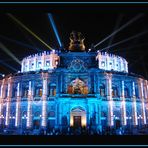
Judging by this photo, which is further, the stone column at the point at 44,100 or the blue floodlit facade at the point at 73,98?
the stone column at the point at 44,100

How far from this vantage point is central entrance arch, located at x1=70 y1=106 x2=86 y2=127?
45.4 meters

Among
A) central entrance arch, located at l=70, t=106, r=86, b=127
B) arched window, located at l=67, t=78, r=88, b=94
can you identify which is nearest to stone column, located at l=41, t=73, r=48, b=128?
arched window, located at l=67, t=78, r=88, b=94

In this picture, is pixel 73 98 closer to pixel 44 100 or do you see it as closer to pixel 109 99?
pixel 44 100

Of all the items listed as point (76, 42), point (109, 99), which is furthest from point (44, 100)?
point (76, 42)

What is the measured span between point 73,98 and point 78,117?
13.9ft

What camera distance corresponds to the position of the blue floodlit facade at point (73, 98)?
45.3 metres

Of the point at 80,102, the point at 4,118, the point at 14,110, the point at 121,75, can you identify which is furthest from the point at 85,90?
the point at 4,118

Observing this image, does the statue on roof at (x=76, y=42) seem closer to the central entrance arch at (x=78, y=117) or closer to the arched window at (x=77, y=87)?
the arched window at (x=77, y=87)

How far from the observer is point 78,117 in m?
45.9

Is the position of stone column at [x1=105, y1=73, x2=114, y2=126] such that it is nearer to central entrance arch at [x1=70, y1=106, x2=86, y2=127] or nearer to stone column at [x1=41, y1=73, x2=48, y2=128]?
central entrance arch at [x1=70, y1=106, x2=86, y2=127]

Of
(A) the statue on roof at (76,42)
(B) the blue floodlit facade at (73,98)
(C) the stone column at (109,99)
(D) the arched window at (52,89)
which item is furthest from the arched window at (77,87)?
(A) the statue on roof at (76,42)
